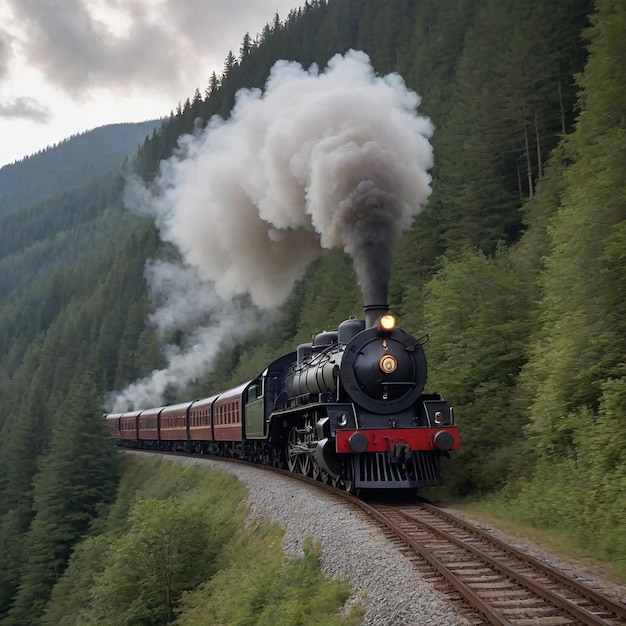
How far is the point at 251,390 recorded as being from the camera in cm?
1972

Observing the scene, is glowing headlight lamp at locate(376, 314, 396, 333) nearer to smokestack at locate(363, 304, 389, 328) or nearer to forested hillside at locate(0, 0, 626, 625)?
smokestack at locate(363, 304, 389, 328)

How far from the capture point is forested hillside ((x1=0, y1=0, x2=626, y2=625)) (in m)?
10.4

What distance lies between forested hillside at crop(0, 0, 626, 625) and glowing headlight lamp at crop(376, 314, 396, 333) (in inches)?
103

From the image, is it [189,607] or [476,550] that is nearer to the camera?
[476,550]

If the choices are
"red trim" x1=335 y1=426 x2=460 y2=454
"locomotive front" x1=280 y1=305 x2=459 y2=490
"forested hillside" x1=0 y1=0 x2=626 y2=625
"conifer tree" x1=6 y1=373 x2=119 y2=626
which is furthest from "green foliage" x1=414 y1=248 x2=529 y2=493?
"conifer tree" x1=6 y1=373 x2=119 y2=626

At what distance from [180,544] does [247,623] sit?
4.44m

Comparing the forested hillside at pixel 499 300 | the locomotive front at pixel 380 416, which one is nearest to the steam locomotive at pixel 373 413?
the locomotive front at pixel 380 416

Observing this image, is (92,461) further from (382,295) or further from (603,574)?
(603,574)

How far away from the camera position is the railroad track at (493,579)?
17.9 ft

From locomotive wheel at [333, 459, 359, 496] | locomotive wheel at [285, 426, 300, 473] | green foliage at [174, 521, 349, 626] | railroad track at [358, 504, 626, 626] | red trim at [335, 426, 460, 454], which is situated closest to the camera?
railroad track at [358, 504, 626, 626]

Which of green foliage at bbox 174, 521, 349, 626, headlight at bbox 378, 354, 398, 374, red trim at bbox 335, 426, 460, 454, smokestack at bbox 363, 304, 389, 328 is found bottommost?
green foliage at bbox 174, 521, 349, 626

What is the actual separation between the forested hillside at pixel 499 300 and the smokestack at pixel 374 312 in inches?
100

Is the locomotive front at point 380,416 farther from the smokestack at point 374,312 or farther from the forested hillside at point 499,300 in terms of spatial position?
the forested hillside at point 499,300

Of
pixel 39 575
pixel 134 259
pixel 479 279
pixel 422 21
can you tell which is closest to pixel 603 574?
pixel 479 279
